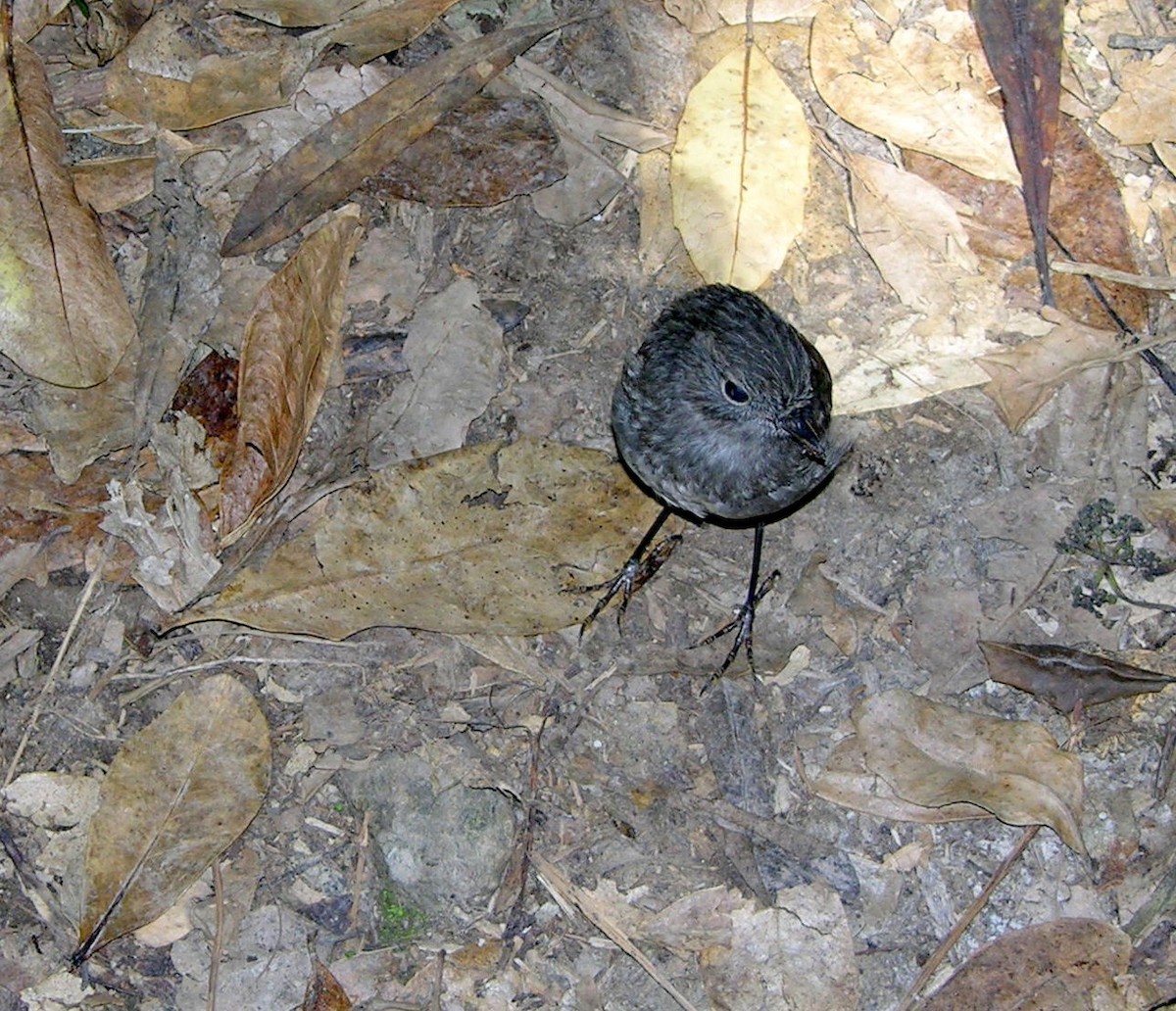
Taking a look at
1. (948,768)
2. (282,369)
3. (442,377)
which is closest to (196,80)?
(282,369)

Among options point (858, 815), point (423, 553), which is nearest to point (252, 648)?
point (423, 553)

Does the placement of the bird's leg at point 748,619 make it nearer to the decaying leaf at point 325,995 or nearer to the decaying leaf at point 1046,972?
the decaying leaf at point 1046,972

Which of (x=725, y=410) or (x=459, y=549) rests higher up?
(x=725, y=410)

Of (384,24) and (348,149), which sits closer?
(348,149)

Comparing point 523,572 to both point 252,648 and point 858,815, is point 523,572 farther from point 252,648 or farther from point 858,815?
point 858,815

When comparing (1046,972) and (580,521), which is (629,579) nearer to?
(580,521)

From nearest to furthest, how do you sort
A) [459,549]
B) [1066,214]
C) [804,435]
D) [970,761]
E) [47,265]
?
[804,435]
[970,761]
[459,549]
[47,265]
[1066,214]

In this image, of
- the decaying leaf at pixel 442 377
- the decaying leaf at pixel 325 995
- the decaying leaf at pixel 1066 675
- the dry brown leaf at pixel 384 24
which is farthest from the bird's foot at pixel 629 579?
the dry brown leaf at pixel 384 24

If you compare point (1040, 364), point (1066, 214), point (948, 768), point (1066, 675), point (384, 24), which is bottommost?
point (948, 768)

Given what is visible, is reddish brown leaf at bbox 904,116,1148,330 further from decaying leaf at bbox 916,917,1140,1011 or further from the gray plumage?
decaying leaf at bbox 916,917,1140,1011
